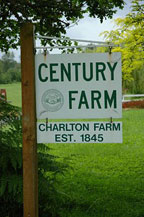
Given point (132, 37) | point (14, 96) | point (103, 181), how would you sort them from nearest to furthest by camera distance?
point (103, 181) < point (132, 37) < point (14, 96)

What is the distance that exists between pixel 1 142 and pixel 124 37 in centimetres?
704

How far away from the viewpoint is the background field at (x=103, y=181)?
458cm

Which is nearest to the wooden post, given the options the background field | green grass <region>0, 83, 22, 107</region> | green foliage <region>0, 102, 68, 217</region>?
green foliage <region>0, 102, 68, 217</region>

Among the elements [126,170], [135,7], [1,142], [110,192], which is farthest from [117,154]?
[1,142]

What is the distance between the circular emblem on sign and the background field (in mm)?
1072

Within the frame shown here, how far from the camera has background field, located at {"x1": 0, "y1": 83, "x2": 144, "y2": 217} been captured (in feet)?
15.0

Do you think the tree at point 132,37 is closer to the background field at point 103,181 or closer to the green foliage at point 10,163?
the background field at point 103,181

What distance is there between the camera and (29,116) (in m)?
3.22

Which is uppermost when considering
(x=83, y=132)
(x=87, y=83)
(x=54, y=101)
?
(x=87, y=83)

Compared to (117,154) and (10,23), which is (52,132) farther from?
(117,154)

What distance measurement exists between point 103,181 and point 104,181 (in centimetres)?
2

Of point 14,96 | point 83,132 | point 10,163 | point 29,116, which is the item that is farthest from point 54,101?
point 14,96

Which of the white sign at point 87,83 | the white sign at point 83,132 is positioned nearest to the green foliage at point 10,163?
the white sign at point 83,132

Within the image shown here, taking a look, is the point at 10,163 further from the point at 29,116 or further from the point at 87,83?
the point at 87,83
